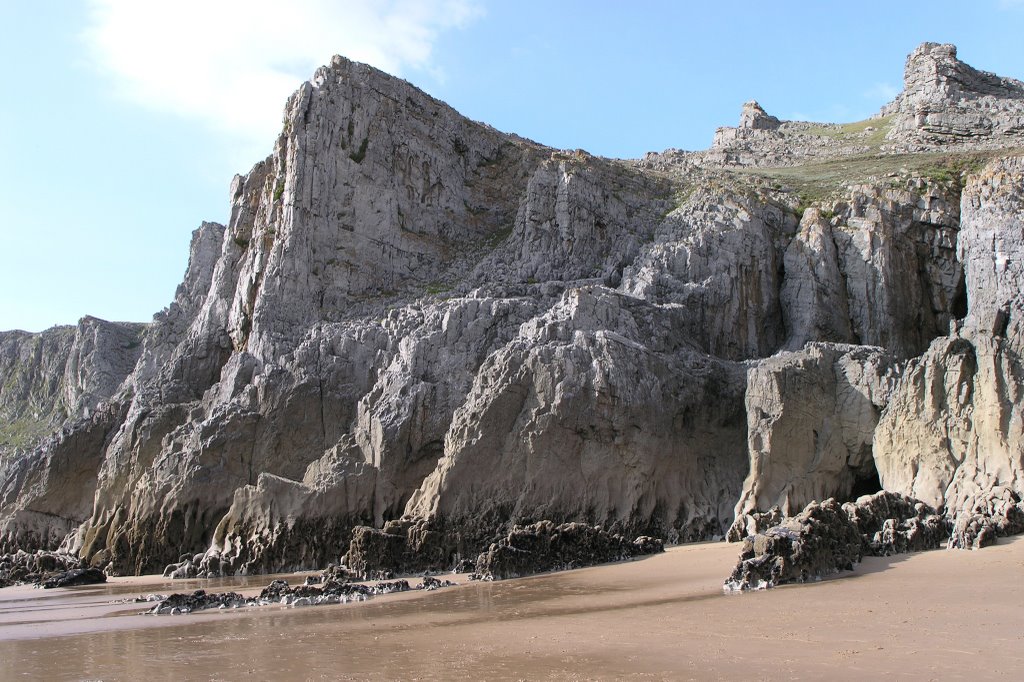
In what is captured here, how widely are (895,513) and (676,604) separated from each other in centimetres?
912

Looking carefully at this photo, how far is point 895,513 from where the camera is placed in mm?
22562

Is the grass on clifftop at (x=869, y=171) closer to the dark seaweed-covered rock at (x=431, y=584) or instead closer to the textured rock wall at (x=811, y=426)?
the textured rock wall at (x=811, y=426)

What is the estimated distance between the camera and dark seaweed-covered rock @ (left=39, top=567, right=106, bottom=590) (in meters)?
30.9

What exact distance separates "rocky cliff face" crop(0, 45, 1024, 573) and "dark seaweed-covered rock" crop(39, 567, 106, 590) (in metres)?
2.10

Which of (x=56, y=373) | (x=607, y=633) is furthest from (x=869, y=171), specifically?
(x=56, y=373)

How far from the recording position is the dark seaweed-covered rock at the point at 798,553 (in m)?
16.8

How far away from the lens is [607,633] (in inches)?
524

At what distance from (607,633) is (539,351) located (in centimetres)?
1839

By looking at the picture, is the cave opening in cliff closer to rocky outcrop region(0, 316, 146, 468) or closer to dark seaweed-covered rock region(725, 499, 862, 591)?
dark seaweed-covered rock region(725, 499, 862, 591)

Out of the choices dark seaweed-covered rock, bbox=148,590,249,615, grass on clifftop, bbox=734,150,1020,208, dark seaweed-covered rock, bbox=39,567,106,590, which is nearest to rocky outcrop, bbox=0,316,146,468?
dark seaweed-covered rock, bbox=39,567,106,590

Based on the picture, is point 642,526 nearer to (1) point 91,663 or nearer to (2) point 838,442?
(2) point 838,442

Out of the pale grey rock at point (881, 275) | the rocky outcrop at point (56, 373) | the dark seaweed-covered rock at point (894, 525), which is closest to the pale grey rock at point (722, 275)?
the pale grey rock at point (881, 275)

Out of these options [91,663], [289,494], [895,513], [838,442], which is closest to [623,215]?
[838,442]

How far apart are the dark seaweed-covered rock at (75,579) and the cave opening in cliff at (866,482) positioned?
23.4 meters
